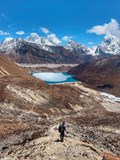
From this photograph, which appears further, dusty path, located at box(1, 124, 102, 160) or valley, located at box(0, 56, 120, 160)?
valley, located at box(0, 56, 120, 160)

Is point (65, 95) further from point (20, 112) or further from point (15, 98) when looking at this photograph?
point (20, 112)

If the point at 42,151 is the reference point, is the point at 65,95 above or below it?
above

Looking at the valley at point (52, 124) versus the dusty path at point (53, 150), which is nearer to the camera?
the dusty path at point (53, 150)

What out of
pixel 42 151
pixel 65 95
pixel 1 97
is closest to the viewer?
pixel 42 151

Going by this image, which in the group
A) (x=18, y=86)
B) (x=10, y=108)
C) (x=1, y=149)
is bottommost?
(x=1, y=149)

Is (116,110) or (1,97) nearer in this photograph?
(1,97)

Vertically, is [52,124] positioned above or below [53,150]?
above

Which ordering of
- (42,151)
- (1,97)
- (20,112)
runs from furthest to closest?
(1,97)
(20,112)
(42,151)

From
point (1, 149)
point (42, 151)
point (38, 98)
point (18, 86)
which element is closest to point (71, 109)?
point (38, 98)

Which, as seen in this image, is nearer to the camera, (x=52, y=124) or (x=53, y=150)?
(x=53, y=150)
